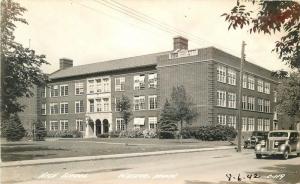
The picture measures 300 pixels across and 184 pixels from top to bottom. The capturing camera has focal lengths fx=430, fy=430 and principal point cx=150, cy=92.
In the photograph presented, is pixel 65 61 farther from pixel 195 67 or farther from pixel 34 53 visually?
pixel 34 53

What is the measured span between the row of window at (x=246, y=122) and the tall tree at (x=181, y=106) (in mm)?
4573

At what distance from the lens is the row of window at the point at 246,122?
1908 inches

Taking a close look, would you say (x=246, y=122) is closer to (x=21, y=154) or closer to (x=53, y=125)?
(x=53, y=125)

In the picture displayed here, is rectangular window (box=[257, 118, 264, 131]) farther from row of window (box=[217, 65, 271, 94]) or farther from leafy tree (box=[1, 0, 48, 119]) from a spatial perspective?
leafy tree (box=[1, 0, 48, 119])

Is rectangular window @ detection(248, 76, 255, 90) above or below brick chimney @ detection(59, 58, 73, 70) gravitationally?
below

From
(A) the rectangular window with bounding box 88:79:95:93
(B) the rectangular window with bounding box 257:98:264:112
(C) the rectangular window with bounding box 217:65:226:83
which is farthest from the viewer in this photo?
(A) the rectangular window with bounding box 88:79:95:93

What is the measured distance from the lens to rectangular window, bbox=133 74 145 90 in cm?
5372

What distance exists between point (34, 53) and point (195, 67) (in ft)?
86.4

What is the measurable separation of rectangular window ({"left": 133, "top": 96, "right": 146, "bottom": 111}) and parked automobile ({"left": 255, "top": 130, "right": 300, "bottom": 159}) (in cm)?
3040

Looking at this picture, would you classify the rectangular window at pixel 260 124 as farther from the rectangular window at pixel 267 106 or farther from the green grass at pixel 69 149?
the green grass at pixel 69 149

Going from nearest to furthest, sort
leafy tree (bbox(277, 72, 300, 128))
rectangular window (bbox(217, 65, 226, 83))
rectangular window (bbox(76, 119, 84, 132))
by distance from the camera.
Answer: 1. rectangular window (bbox(217, 65, 226, 83))
2. leafy tree (bbox(277, 72, 300, 128))
3. rectangular window (bbox(76, 119, 84, 132))

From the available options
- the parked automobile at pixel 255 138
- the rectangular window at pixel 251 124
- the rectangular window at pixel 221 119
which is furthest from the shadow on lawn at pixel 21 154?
the rectangular window at pixel 251 124

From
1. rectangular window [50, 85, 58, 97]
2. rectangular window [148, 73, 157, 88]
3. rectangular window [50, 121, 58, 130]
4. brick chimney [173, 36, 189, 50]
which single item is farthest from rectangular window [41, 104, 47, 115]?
brick chimney [173, 36, 189, 50]

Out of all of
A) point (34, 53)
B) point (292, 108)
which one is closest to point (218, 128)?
point (292, 108)
